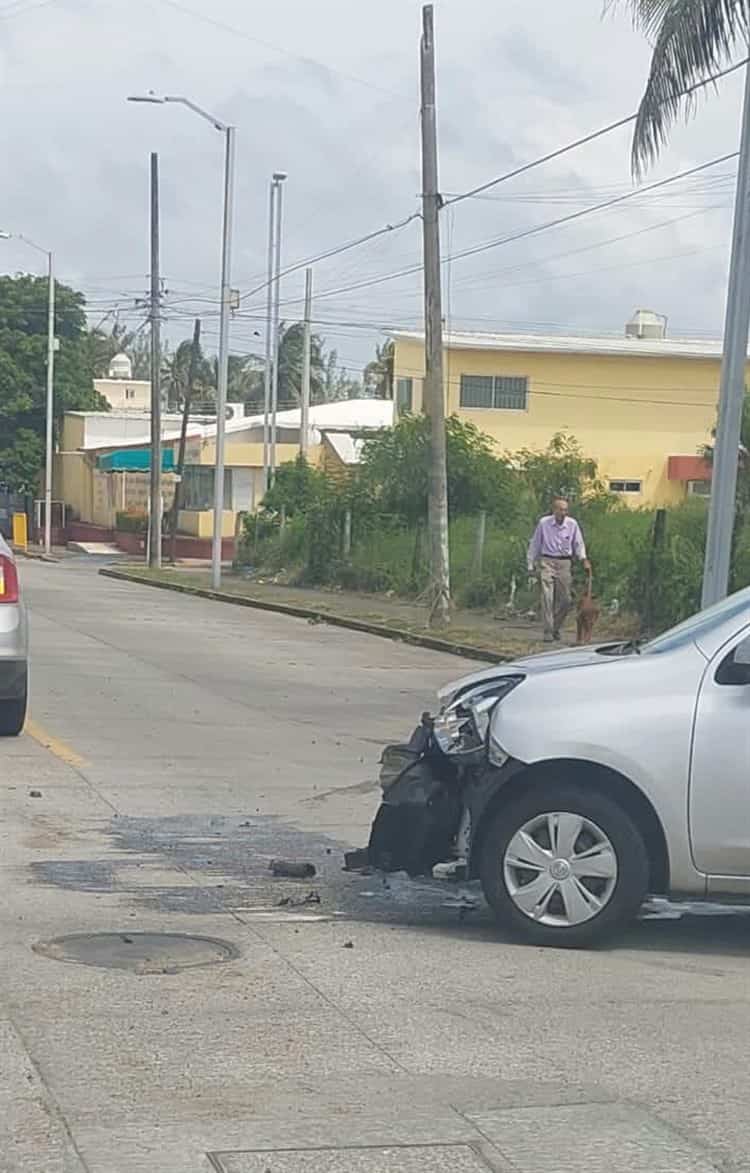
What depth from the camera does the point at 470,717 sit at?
8094 mm

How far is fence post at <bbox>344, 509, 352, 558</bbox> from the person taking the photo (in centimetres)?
3725

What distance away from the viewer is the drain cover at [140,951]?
23.7 feet

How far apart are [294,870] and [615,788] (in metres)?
2.10

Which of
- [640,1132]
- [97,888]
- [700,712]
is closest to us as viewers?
[640,1132]

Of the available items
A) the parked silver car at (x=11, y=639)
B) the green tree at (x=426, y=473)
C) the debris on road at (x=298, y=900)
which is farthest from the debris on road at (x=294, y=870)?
the green tree at (x=426, y=473)

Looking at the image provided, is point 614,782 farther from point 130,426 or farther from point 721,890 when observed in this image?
point 130,426

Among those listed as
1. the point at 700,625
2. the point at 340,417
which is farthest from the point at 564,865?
the point at 340,417

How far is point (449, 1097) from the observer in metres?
5.68

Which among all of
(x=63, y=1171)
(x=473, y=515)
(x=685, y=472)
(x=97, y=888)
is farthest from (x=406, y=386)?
(x=63, y=1171)

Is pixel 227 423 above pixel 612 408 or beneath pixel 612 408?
beneath

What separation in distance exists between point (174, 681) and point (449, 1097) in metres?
12.9

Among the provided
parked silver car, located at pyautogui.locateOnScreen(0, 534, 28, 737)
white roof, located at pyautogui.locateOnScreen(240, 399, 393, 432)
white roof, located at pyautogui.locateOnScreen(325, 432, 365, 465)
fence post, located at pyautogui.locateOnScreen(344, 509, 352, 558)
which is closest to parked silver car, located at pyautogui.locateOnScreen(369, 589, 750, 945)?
parked silver car, located at pyautogui.locateOnScreen(0, 534, 28, 737)

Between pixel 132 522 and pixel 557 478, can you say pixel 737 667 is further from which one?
pixel 132 522

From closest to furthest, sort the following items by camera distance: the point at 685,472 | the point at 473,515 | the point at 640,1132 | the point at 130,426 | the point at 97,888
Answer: the point at 640,1132, the point at 97,888, the point at 473,515, the point at 685,472, the point at 130,426
